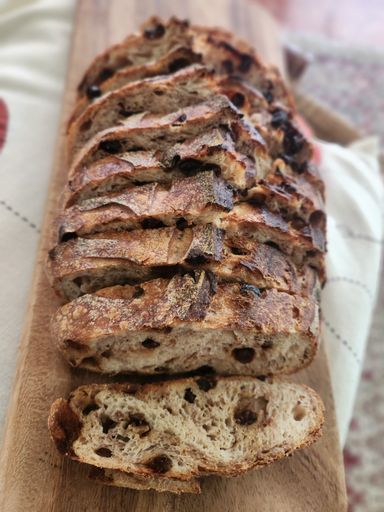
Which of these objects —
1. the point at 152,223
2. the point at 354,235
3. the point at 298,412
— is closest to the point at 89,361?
the point at 152,223

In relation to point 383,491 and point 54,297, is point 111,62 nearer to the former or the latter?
point 54,297

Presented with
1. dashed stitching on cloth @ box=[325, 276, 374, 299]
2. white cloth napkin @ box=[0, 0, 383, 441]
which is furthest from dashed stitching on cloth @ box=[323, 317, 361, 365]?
dashed stitching on cloth @ box=[325, 276, 374, 299]

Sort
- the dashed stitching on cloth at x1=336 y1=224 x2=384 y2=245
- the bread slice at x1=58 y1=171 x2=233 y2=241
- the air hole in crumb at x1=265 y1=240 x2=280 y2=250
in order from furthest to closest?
the dashed stitching on cloth at x1=336 y1=224 x2=384 y2=245 → the air hole in crumb at x1=265 y1=240 x2=280 y2=250 → the bread slice at x1=58 y1=171 x2=233 y2=241

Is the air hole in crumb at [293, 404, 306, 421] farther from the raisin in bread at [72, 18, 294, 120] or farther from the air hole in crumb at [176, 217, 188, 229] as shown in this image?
the raisin in bread at [72, 18, 294, 120]

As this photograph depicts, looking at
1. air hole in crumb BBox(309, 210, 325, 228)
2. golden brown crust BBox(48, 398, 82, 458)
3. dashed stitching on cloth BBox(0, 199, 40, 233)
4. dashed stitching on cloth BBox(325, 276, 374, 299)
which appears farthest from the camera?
dashed stitching on cloth BBox(325, 276, 374, 299)

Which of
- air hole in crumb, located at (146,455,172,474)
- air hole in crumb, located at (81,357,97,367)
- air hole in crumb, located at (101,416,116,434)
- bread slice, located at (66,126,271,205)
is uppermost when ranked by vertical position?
bread slice, located at (66,126,271,205)

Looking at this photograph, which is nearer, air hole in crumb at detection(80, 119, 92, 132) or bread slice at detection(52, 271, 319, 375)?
bread slice at detection(52, 271, 319, 375)

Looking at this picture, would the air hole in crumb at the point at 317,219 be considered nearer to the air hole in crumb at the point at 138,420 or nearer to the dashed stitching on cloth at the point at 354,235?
Answer: the dashed stitching on cloth at the point at 354,235

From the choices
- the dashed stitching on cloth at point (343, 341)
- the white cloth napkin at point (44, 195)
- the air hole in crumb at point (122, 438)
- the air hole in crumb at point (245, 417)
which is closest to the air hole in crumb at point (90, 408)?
the air hole in crumb at point (122, 438)
